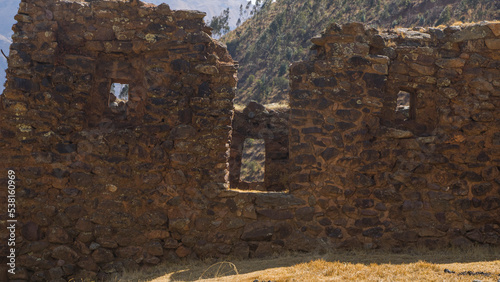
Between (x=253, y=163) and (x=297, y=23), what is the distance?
16.0 m

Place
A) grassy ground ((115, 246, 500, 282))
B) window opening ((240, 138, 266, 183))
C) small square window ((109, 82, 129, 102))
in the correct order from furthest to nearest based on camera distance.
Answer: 1. window opening ((240, 138, 266, 183))
2. small square window ((109, 82, 129, 102))
3. grassy ground ((115, 246, 500, 282))

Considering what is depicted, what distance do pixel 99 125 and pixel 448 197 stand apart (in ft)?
18.6

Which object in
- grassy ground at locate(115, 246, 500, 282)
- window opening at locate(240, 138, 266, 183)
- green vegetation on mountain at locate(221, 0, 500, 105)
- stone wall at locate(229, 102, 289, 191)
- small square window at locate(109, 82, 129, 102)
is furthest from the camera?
green vegetation on mountain at locate(221, 0, 500, 105)

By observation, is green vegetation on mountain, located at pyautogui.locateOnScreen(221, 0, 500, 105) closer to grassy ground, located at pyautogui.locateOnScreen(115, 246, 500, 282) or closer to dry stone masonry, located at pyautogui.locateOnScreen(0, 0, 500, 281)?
dry stone masonry, located at pyautogui.locateOnScreen(0, 0, 500, 281)

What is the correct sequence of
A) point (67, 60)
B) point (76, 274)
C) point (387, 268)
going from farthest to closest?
point (67, 60) < point (76, 274) < point (387, 268)

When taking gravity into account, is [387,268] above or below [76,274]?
above

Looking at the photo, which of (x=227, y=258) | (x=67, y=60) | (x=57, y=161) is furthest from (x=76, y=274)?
(x=67, y=60)

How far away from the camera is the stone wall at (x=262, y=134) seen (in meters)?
11.1

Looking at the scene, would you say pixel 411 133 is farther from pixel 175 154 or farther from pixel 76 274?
pixel 76 274

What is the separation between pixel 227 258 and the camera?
24.0ft

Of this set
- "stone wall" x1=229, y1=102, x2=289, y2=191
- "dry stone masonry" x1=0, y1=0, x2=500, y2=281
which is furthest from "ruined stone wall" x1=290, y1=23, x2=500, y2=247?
"stone wall" x1=229, y1=102, x2=289, y2=191

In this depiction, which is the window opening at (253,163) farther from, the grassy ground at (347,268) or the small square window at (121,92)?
Answer: the grassy ground at (347,268)

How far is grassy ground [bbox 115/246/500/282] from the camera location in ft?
17.9

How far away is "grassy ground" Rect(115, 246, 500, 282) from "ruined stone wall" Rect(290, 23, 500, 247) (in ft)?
1.62
